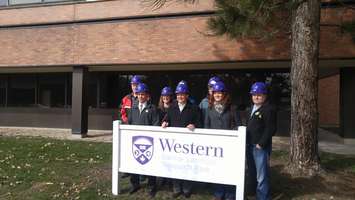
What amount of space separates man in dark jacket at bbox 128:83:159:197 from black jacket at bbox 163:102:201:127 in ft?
1.23

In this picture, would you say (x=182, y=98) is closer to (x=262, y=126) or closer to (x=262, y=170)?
(x=262, y=126)

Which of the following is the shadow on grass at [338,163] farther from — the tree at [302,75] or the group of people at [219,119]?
the group of people at [219,119]

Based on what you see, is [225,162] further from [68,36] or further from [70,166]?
[68,36]

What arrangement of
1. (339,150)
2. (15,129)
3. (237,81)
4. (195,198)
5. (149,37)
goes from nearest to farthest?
(195,198) → (339,150) → (149,37) → (237,81) → (15,129)

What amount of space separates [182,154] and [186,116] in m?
0.55

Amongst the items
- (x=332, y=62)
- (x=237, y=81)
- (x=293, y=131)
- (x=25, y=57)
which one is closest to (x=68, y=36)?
(x=25, y=57)

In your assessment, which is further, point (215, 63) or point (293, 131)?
point (215, 63)

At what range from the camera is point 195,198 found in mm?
6176

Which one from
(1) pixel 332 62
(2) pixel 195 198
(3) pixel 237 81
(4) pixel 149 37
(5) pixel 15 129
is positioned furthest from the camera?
(5) pixel 15 129

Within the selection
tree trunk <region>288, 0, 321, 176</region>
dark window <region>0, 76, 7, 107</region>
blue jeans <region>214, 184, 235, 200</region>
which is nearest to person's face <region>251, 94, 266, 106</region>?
blue jeans <region>214, 184, 235, 200</region>

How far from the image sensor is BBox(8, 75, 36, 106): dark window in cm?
1933

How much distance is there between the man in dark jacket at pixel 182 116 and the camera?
6168mm

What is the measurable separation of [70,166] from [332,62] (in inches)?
322

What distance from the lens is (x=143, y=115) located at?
21.6 ft
